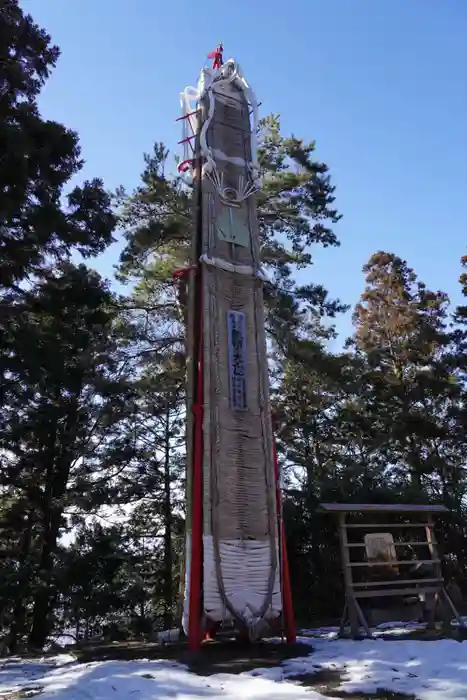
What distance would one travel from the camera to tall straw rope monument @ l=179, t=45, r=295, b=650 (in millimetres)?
6172

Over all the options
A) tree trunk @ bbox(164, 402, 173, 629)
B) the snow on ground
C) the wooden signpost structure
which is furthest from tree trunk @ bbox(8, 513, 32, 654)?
the wooden signpost structure

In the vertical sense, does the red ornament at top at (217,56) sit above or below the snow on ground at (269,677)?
above

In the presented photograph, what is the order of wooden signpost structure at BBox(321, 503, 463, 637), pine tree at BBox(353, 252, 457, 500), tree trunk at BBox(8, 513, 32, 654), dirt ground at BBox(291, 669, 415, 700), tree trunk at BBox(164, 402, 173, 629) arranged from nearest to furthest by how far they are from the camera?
dirt ground at BBox(291, 669, 415, 700), wooden signpost structure at BBox(321, 503, 463, 637), tree trunk at BBox(8, 513, 32, 654), tree trunk at BBox(164, 402, 173, 629), pine tree at BBox(353, 252, 457, 500)

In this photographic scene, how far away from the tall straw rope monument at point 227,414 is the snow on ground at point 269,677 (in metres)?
0.92

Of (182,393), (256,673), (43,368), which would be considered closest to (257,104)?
(43,368)

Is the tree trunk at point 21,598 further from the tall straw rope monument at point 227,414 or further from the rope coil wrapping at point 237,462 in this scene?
the rope coil wrapping at point 237,462

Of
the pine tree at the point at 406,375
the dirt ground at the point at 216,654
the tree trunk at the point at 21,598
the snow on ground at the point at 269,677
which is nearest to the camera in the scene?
the snow on ground at the point at 269,677

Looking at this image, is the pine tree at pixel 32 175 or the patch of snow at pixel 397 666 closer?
the patch of snow at pixel 397 666

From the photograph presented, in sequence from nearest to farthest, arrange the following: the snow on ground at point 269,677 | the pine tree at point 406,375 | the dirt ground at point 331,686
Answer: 1. the dirt ground at point 331,686
2. the snow on ground at point 269,677
3. the pine tree at point 406,375

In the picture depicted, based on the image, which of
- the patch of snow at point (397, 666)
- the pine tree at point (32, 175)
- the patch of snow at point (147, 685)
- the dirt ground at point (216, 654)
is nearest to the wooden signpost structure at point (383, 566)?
the patch of snow at point (397, 666)

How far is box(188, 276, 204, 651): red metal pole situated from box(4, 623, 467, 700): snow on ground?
0.70 meters

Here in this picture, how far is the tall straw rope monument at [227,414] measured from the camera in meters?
6.17

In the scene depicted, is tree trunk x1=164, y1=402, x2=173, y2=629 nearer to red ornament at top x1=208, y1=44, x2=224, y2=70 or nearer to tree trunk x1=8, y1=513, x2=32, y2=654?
tree trunk x1=8, y1=513, x2=32, y2=654

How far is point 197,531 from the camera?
6258 millimetres
